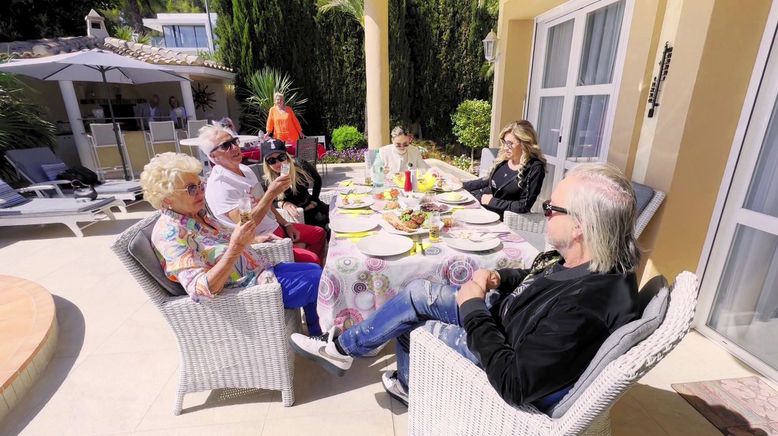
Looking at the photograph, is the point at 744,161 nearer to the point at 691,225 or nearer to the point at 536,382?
the point at 691,225

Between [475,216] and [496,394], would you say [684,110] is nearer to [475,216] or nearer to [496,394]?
[475,216]

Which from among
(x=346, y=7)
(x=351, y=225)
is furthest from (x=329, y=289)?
(x=346, y=7)

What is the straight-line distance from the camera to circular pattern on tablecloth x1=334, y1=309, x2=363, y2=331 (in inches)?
66.7

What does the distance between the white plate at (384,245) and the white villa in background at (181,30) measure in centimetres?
2228

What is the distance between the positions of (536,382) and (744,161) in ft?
7.39

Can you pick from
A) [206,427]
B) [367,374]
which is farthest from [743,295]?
[206,427]

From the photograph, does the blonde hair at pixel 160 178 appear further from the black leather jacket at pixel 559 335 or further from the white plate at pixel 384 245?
the black leather jacket at pixel 559 335

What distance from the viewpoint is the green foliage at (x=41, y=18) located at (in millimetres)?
11086

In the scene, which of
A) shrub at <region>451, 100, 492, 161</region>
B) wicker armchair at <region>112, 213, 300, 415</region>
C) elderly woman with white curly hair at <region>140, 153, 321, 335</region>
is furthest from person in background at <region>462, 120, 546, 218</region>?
shrub at <region>451, 100, 492, 161</region>

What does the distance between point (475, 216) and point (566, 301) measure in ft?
4.08

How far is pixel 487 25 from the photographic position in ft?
34.7

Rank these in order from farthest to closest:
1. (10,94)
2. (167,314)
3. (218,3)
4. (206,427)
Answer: (218,3) < (10,94) < (206,427) < (167,314)

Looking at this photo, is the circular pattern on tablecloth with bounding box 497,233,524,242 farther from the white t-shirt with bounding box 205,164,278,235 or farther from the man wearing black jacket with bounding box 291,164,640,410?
the white t-shirt with bounding box 205,164,278,235

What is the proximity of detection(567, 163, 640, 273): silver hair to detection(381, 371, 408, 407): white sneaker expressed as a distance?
121 centimetres
